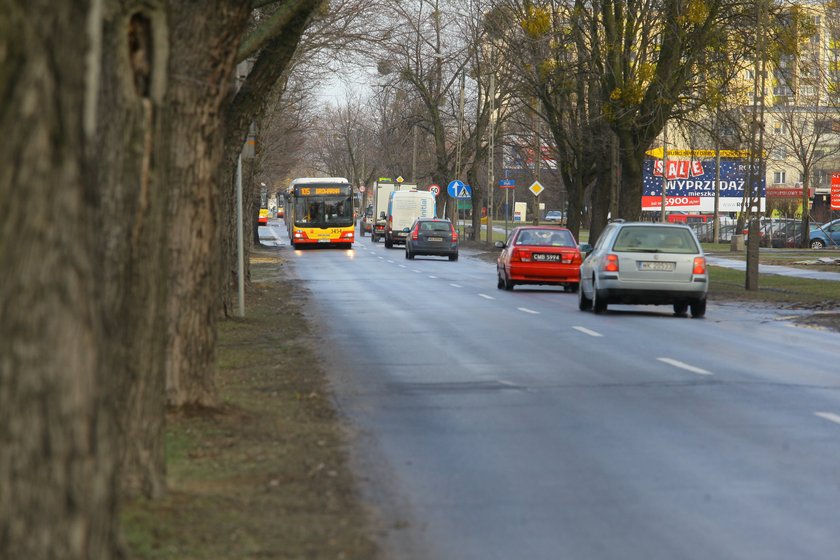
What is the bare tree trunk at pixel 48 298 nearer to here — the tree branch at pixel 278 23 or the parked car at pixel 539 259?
the tree branch at pixel 278 23

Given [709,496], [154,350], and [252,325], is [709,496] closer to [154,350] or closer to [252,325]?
[154,350]

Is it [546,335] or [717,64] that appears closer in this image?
[546,335]

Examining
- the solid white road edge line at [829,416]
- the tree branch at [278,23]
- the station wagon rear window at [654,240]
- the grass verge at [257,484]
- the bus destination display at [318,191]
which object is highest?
the tree branch at [278,23]

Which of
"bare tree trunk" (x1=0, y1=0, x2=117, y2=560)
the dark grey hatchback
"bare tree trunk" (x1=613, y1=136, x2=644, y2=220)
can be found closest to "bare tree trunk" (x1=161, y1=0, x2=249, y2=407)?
"bare tree trunk" (x1=0, y1=0, x2=117, y2=560)

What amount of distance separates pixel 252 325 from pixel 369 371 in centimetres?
567

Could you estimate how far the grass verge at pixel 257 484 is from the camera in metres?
6.54

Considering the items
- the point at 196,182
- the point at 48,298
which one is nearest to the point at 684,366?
the point at 196,182

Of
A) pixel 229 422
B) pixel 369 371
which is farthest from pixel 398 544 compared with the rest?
pixel 369 371

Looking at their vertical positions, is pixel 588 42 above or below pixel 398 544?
above

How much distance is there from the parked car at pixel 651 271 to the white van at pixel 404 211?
1680 inches

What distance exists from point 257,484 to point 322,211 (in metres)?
55.5

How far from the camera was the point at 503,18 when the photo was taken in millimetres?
46094

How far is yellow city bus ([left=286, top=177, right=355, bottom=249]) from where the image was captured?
63.3 m

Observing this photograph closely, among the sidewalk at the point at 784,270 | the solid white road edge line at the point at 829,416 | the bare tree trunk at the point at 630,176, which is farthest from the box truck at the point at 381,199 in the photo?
the solid white road edge line at the point at 829,416
